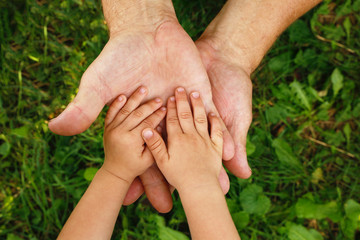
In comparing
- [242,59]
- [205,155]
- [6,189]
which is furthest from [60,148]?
[242,59]

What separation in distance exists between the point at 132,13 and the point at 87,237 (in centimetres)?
152

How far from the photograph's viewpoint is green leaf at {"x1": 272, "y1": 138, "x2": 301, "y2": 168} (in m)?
2.73

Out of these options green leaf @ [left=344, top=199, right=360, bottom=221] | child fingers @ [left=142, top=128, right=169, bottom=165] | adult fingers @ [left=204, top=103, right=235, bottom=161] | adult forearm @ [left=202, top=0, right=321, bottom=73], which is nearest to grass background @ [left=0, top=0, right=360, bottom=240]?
green leaf @ [left=344, top=199, right=360, bottom=221]

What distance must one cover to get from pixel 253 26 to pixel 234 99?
0.73 meters

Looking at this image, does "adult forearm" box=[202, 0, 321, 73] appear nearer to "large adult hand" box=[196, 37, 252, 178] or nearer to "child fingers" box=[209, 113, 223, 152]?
"large adult hand" box=[196, 37, 252, 178]

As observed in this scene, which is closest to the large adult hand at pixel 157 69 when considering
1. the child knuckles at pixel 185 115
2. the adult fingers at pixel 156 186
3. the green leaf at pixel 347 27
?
the adult fingers at pixel 156 186

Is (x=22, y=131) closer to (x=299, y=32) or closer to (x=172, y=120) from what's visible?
(x=172, y=120)

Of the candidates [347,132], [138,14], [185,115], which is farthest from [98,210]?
[347,132]

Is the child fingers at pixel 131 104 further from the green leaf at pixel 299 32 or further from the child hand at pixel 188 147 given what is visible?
the green leaf at pixel 299 32

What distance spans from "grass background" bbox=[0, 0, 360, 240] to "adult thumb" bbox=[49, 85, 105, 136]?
35.2 inches

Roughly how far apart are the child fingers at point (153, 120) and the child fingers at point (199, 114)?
20cm

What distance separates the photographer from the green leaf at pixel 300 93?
285 cm

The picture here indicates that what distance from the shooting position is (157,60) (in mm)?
2234

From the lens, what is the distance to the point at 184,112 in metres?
2.09
